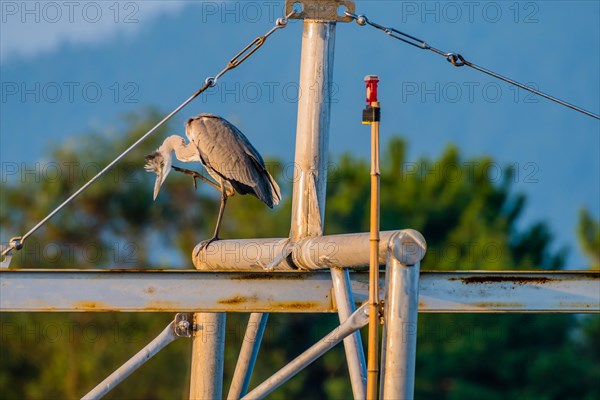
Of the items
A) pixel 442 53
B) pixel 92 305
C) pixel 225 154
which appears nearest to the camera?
pixel 92 305

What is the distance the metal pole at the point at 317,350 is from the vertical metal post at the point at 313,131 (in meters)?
Answer: 1.16

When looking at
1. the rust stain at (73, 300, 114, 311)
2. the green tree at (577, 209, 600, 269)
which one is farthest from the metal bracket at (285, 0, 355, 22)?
the green tree at (577, 209, 600, 269)

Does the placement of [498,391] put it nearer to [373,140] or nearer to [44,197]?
[44,197]

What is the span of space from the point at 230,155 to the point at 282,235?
30.7 meters

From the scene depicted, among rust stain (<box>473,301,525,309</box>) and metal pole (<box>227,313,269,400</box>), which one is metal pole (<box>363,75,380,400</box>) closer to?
rust stain (<box>473,301,525,309</box>)

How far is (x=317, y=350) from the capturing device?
675cm

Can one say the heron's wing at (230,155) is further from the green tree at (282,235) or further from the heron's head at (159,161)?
the green tree at (282,235)

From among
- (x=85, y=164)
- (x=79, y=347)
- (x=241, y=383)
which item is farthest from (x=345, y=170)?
(x=241, y=383)

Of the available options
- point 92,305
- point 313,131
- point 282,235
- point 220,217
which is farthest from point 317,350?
point 282,235

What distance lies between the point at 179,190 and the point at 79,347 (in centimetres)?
871

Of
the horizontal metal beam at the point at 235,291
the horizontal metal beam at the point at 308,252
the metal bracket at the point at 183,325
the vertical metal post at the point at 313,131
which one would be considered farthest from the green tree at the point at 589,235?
the horizontal metal beam at the point at 235,291

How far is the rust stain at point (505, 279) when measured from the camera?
6.99 metres

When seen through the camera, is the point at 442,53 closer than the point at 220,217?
Yes

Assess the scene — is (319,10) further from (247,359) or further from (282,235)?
(282,235)
